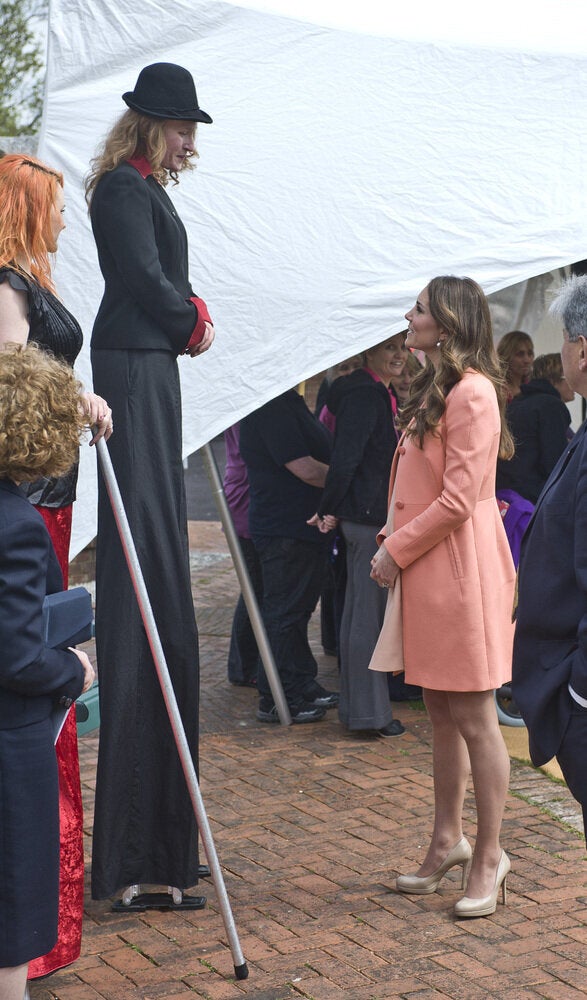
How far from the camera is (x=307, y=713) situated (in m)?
6.36

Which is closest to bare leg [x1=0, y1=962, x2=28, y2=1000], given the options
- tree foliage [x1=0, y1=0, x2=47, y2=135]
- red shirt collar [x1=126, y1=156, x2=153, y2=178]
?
red shirt collar [x1=126, y1=156, x2=153, y2=178]

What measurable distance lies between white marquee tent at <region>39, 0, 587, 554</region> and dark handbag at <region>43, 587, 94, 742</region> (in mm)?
2027

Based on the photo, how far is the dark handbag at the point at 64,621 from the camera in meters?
2.74

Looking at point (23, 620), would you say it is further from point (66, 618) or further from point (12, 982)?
point (12, 982)

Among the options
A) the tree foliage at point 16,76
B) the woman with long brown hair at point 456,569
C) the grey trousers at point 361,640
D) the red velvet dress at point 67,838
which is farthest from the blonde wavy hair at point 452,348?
the tree foliage at point 16,76

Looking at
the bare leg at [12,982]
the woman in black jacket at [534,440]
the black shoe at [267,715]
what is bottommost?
the black shoe at [267,715]

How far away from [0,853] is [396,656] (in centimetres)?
174

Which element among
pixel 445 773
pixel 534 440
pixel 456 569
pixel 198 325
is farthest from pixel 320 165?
pixel 445 773

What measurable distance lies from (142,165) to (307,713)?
10.4 ft

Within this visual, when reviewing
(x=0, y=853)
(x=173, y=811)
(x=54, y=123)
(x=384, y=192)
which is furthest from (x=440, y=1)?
(x=0, y=853)

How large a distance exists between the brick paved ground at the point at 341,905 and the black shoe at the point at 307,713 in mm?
329

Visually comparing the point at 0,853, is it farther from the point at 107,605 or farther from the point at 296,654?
Result: the point at 296,654

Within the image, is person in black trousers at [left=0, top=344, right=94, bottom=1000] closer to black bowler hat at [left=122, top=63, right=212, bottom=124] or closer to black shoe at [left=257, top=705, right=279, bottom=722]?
black bowler hat at [left=122, top=63, right=212, bottom=124]

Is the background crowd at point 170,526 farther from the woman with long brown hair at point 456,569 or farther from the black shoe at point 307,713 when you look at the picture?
the black shoe at point 307,713
